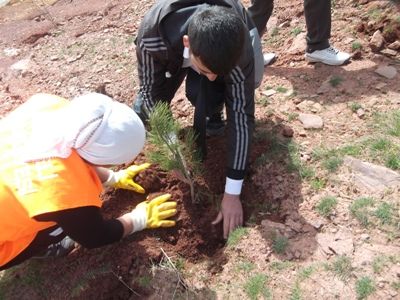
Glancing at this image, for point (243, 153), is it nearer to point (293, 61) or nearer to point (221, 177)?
point (221, 177)

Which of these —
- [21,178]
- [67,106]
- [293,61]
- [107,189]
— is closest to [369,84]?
[293,61]

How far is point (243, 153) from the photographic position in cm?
221

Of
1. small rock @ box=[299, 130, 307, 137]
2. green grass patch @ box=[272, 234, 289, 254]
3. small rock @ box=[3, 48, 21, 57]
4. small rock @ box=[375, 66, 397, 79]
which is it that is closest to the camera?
green grass patch @ box=[272, 234, 289, 254]

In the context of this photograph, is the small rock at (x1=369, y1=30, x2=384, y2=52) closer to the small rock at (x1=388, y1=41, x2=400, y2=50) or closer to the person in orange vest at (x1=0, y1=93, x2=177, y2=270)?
the small rock at (x1=388, y1=41, x2=400, y2=50)

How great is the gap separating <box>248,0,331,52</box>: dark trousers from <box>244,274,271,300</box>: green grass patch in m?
1.74

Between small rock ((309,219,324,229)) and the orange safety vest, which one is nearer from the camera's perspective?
the orange safety vest

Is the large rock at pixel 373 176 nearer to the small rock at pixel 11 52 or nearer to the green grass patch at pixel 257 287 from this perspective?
the green grass patch at pixel 257 287

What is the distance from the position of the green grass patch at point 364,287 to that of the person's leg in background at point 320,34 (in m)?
1.64

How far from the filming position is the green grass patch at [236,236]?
216 cm

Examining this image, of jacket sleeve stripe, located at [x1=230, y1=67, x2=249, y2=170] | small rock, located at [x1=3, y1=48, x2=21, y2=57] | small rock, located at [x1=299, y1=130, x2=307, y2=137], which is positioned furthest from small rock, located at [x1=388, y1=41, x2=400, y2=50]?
small rock, located at [x1=3, y1=48, x2=21, y2=57]

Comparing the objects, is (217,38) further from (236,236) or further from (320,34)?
(320,34)

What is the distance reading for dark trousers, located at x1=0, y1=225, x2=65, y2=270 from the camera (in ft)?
6.95

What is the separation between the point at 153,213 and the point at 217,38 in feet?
3.18

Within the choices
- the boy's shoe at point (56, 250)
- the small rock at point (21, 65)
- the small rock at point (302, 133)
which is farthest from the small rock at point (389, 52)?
the small rock at point (21, 65)
